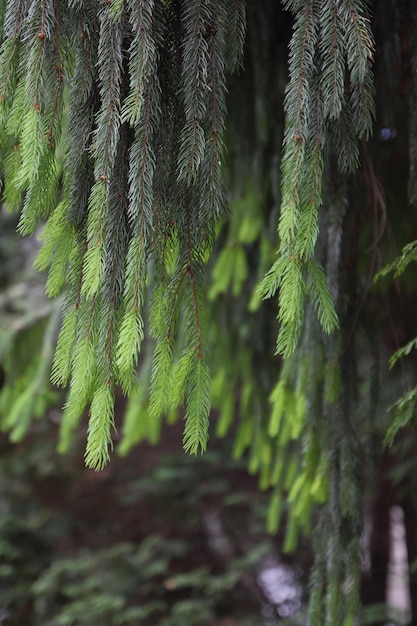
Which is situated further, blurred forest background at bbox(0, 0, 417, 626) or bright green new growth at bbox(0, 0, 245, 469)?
blurred forest background at bbox(0, 0, 417, 626)

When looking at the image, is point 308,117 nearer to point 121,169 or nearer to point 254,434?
point 121,169

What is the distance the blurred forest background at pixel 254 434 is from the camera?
8.03 ft

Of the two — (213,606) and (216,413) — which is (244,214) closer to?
(213,606)

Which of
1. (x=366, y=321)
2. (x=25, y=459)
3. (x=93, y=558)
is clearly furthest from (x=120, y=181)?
(x=25, y=459)

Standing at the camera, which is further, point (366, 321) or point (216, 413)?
point (216, 413)

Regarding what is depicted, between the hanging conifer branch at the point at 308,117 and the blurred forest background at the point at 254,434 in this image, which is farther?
the blurred forest background at the point at 254,434

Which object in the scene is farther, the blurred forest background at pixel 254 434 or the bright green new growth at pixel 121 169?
the blurred forest background at pixel 254 434

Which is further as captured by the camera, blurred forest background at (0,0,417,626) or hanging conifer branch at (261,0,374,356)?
blurred forest background at (0,0,417,626)

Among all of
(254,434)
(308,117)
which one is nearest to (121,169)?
(308,117)

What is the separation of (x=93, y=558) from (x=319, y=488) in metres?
3.35

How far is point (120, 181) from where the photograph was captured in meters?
1.63

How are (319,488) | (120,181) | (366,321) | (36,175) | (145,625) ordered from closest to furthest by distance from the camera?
1. (36,175)
2. (120,181)
3. (319,488)
4. (366,321)
5. (145,625)

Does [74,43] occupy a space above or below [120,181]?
above

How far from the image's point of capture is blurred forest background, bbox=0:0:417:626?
2.45 metres
